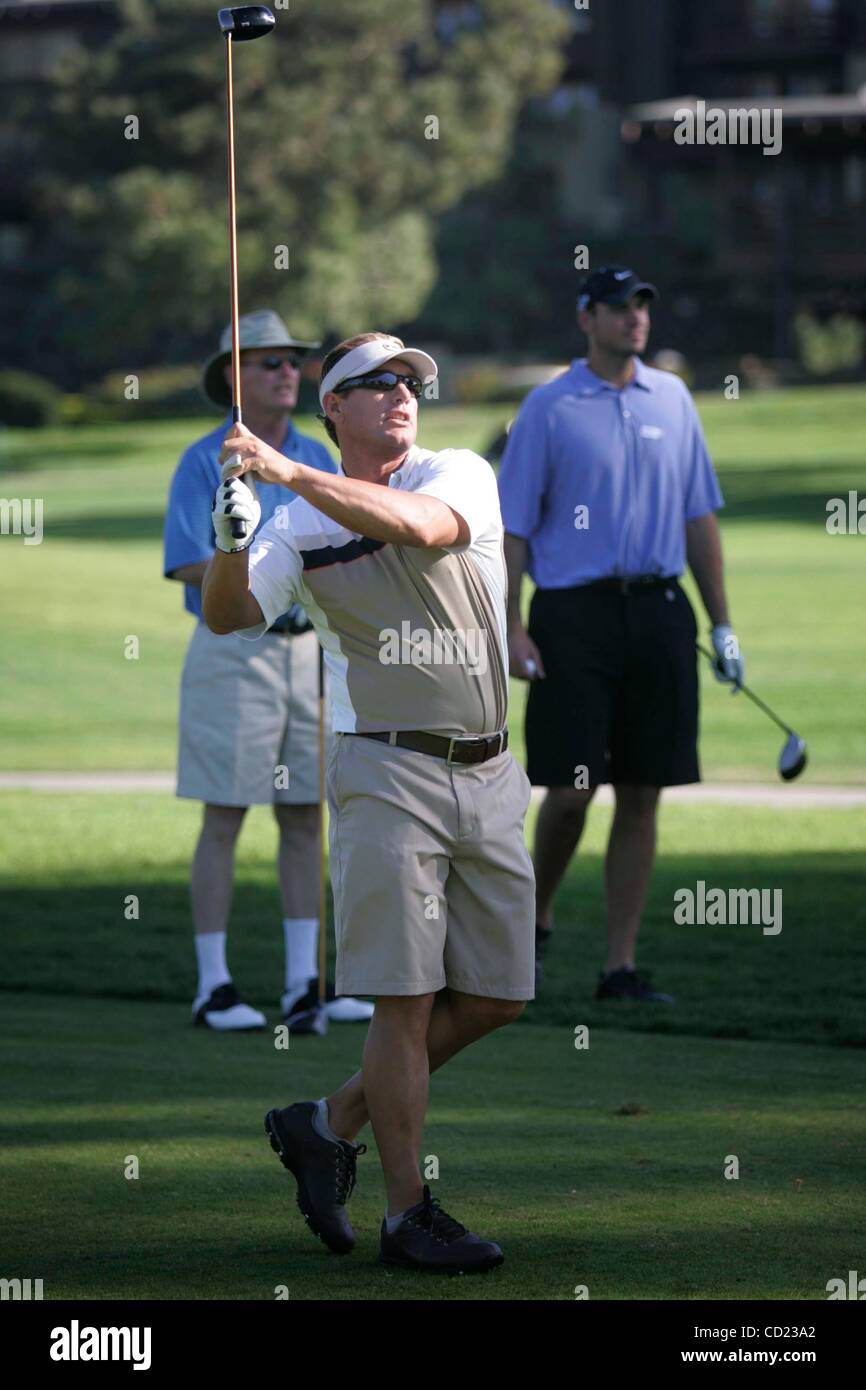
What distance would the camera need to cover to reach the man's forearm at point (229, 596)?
491 centimetres

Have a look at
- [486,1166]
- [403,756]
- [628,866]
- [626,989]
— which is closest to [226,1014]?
[626,989]

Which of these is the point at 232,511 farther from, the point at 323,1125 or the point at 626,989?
the point at 626,989

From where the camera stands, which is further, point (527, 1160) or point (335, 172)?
point (335, 172)

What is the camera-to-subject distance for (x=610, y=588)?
8258mm

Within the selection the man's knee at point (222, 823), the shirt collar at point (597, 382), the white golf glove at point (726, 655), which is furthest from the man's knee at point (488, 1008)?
the shirt collar at point (597, 382)

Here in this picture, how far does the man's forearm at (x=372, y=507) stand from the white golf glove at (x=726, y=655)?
3.84 meters

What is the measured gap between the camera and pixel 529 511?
8.33 metres

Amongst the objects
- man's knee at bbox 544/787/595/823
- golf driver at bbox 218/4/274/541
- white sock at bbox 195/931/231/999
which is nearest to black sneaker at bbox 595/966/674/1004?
man's knee at bbox 544/787/595/823

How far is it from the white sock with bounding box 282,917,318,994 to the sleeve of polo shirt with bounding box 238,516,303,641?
10.6 feet

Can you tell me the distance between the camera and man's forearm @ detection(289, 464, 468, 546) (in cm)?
468

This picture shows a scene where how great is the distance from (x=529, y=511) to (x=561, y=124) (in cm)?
5833
